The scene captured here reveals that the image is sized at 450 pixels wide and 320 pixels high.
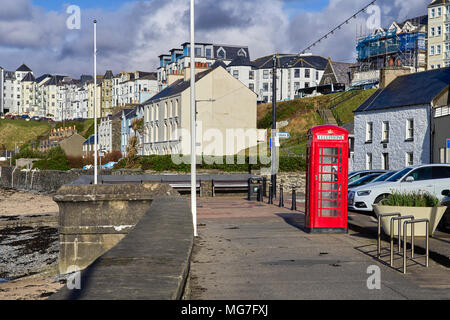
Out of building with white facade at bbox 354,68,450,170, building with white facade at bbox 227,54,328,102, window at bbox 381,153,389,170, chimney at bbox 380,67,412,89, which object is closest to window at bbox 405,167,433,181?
building with white facade at bbox 354,68,450,170

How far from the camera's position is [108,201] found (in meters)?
12.8

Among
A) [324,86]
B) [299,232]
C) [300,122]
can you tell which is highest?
[324,86]

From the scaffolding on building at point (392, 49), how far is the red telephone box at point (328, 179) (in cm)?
7794

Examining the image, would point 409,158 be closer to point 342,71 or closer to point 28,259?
point 28,259

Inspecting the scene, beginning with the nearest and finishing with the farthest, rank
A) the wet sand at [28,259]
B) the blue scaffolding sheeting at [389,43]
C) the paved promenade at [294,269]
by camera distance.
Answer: the paved promenade at [294,269], the wet sand at [28,259], the blue scaffolding sheeting at [389,43]

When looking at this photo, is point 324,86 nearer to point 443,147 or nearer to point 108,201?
point 443,147

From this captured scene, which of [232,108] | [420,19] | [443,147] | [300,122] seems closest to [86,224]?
[443,147]

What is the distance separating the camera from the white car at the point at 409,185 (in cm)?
1905

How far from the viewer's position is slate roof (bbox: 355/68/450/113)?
38.9 meters

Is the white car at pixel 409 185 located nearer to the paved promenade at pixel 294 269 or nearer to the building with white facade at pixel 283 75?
the paved promenade at pixel 294 269

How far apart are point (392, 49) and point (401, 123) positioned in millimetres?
54073

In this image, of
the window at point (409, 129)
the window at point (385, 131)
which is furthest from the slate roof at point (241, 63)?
the window at point (409, 129)

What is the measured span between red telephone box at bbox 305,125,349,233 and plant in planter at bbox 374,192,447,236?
192 cm

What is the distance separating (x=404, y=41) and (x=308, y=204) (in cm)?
8355
